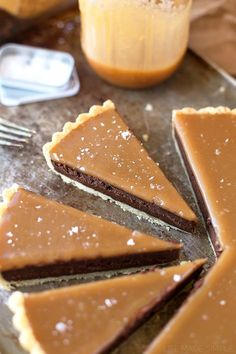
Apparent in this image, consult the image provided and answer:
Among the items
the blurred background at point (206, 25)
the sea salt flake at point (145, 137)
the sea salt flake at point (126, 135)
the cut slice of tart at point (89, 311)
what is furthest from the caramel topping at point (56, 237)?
the blurred background at point (206, 25)

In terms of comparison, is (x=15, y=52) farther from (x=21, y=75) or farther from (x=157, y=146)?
(x=157, y=146)

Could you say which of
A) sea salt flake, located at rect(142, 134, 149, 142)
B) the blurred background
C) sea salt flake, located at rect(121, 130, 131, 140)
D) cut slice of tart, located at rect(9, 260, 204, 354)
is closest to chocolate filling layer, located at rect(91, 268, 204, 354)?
cut slice of tart, located at rect(9, 260, 204, 354)

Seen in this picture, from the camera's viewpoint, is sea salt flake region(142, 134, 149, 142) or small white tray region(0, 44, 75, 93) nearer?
sea salt flake region(142, 134, 149, 142)

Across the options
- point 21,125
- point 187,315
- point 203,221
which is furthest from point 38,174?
point 187,315

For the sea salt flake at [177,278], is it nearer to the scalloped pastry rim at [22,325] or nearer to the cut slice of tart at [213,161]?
the cut slice of tart at [213,161]

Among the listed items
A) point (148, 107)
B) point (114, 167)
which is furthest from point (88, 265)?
point (148, 107)

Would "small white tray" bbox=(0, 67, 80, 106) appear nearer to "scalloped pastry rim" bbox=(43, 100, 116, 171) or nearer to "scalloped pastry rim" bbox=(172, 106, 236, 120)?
"scalloped pastry rim" bbox=(43, 100, 116, 171)

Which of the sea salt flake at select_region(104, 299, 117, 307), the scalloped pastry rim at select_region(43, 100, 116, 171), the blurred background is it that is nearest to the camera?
the sea salt flake at select_region(104, 299, 117, 307)
